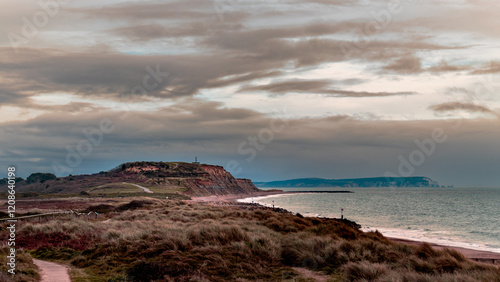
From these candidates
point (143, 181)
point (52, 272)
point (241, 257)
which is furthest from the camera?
point (143, 181)

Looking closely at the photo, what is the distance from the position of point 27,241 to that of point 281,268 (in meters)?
16.0

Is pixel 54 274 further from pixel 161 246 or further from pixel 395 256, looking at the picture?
pixel 395 256

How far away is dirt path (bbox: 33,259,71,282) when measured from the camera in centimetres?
1398

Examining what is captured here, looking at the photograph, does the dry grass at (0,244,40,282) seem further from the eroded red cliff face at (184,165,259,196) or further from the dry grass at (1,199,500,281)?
the eroded red cliff face at (184,165,259,196)

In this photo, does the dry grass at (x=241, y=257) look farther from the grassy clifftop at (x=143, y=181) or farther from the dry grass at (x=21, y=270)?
the grassy clifftop at (x=143, y=181)

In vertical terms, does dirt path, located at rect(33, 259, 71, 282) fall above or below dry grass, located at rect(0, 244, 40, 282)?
below

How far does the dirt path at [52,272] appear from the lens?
14.0 m

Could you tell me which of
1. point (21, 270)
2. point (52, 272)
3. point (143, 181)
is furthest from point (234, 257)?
point (143, 181)

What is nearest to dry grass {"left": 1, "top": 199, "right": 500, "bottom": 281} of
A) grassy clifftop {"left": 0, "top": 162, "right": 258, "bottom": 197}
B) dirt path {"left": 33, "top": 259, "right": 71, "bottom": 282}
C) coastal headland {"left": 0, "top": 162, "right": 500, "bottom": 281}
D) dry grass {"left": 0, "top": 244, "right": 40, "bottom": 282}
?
coastal headland {"left": 0, "top": 162, "right": 500, "bottom": 281}

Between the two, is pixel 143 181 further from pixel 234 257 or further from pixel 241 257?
pixel 234 257

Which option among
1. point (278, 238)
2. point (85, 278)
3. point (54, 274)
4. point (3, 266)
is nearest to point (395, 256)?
point (278, 238)

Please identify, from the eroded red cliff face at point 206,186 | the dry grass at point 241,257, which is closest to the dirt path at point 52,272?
the dry grass at point 241,257

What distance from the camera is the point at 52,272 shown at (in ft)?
49.9

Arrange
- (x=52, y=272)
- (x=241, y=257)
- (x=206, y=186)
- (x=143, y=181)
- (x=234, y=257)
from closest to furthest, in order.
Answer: (x=52, y=272) → (x=234, y=257) → (x=241, y=257) → (x=143, y=181) → (x=206, y=186)
